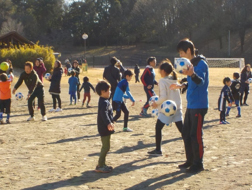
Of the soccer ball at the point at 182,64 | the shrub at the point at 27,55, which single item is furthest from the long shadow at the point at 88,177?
the shrub at the point at 27,55

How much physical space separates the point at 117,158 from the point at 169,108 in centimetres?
131

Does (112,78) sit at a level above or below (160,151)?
above

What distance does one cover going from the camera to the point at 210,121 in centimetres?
1202

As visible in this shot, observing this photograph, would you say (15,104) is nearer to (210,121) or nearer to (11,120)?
(11,120)

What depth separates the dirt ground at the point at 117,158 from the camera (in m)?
5.63

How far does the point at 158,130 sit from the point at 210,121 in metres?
5.19

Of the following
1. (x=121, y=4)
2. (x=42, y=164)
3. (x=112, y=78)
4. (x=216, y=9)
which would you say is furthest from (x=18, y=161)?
(x=121, y=4)

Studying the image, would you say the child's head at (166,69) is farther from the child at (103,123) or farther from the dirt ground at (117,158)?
the dirt ground at (117,158)

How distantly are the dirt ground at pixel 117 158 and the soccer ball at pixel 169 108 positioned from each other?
83 centimetres

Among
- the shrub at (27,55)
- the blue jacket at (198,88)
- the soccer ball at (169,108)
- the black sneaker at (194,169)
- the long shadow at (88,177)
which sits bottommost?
the long shadow at (88,177)

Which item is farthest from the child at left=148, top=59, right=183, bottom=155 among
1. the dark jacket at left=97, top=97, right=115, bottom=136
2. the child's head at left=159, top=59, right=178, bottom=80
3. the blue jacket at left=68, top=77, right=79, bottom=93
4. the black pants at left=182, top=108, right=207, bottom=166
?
the blue jacket at left=68, top=77, right=79, bottom=93

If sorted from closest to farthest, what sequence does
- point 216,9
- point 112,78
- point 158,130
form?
point 158,130 → point 112,78 → point 216,9

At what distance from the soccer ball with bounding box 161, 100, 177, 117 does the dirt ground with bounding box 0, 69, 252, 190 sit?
829mm

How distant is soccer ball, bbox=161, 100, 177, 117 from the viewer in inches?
267
